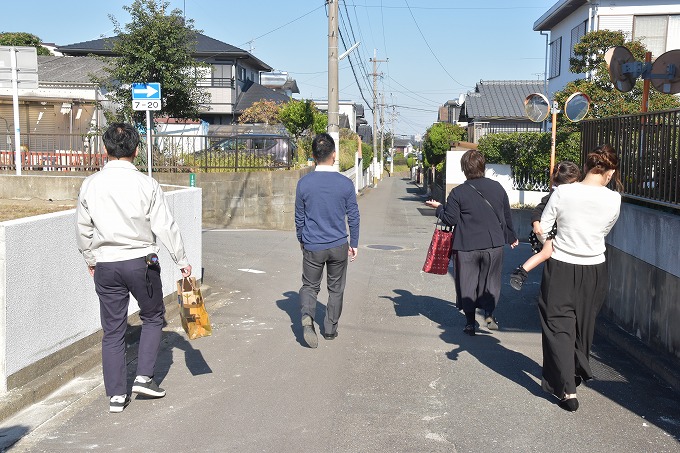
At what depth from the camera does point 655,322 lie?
6.55m

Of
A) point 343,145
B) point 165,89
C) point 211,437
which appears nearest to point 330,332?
point 211,437

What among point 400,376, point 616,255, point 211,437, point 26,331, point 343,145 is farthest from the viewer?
point 343,145

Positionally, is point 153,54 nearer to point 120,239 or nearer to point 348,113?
point 120,239

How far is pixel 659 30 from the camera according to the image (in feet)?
79.0

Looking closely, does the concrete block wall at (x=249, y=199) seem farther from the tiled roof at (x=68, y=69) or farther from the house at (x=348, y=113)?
the house at (x=348, y=113)

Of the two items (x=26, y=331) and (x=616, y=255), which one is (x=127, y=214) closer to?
(x=26, y=331)

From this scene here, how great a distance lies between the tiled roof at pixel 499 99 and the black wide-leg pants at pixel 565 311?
3428 centimetres

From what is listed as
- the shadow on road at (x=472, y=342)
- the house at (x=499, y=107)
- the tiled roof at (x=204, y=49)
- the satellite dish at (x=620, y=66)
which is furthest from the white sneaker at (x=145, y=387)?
the tiled roof at (x=204, y=49)

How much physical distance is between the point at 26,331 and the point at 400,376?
9.16ft

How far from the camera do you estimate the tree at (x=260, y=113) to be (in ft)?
129

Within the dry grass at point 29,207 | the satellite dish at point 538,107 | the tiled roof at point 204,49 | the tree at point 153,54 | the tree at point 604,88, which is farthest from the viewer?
the tiled roof at point 204,49

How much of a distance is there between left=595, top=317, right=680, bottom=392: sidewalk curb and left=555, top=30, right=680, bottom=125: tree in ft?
32.9

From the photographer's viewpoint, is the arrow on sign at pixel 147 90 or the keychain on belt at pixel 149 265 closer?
the keychain on belt at pixel 149 265

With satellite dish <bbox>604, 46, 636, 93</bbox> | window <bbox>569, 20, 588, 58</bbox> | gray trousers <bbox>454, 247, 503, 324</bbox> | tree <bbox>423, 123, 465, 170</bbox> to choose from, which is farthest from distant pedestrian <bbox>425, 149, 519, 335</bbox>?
tree <bbox>423, 123, 465, 170</bbox>
